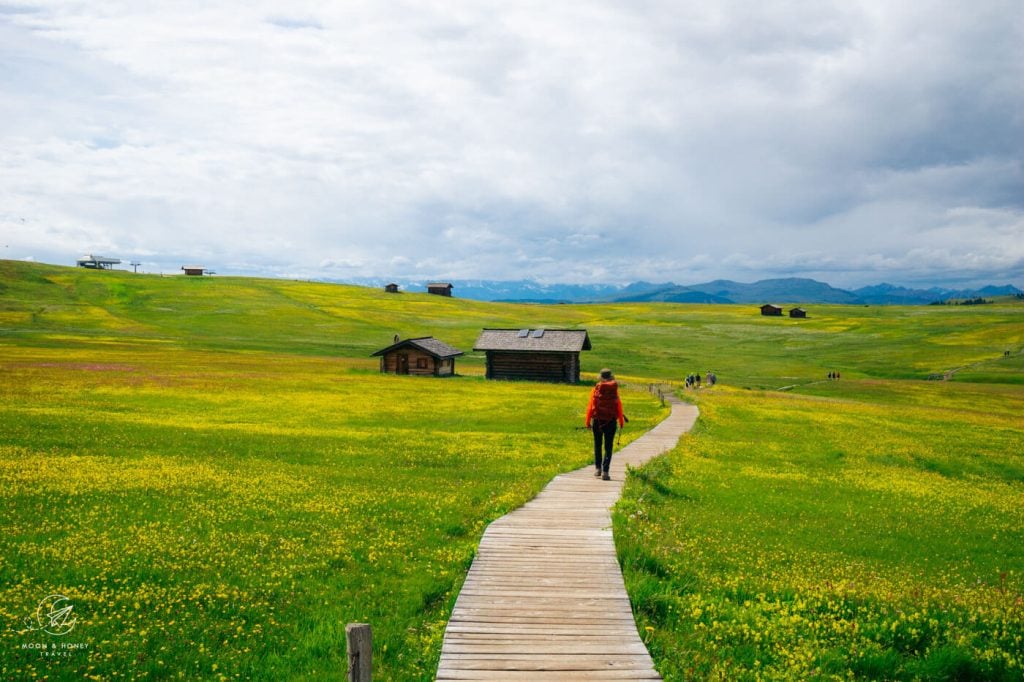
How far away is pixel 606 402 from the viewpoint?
18.7 metres

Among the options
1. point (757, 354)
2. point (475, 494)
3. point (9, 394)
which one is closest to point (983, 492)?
point (475, 494)

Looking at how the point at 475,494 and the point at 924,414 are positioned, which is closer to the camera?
the point at 475,494

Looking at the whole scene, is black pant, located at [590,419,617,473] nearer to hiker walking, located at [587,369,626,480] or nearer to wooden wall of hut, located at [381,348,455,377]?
hiker walking, located at [587,369,626,480]

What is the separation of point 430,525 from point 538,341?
5427cm

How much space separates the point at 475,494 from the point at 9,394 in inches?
1323

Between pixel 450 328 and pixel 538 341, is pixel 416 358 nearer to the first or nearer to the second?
pixel 538 341

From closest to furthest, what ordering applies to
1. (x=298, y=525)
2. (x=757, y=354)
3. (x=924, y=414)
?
1. (x=298, y=525)
2. (x=924, y=414)
3. (x=757, y=354)

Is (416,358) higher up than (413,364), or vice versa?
(416,358)

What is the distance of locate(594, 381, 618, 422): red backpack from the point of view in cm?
1859

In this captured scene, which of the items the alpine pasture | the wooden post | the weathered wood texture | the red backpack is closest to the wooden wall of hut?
the weathered wood texture

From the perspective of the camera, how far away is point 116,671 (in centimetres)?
828

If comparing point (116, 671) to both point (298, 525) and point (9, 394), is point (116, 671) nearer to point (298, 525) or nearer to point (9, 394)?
point (298, 525)

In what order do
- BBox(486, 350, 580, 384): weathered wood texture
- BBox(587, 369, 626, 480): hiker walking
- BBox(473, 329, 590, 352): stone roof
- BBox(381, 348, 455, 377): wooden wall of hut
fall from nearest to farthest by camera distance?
BBox(587, 369, 626, 480): hiker walking → BBox(473, 329, 590, 352): stone roof → BBox(486, 350, 580, 384): weathered wood texture → BBox(381, 348, 455, 377): wooden wall of hut

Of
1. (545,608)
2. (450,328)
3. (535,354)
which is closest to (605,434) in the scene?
(545,608)
